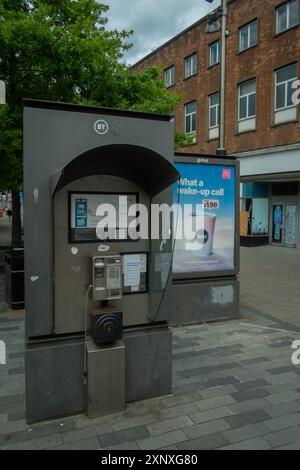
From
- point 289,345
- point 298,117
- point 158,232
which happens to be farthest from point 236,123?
point 158,232

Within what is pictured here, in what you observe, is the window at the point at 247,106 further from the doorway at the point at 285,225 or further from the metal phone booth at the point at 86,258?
the metal phone booth at the point at 86,258

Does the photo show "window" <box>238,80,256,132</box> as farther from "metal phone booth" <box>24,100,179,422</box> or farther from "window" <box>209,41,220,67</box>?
"metal phone booth" <box>24,100,179,422</box>

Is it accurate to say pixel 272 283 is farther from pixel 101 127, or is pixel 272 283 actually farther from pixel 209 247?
pixel 101 127

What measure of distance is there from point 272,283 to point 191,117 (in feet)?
50.6

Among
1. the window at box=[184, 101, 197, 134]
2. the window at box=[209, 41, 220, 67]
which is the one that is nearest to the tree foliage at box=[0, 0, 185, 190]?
the window at box=[209, 41, 220, 67]

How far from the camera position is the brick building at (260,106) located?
1609 centimetres

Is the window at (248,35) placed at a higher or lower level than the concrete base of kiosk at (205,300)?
higher

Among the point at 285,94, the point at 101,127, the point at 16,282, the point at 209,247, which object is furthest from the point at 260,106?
the point at 101,127

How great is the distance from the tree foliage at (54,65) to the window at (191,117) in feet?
44.5

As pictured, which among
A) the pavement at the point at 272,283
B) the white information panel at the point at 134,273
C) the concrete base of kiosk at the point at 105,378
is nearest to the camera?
the concrete base of kiosk at the point at 105,378

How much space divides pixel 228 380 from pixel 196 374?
35 cm

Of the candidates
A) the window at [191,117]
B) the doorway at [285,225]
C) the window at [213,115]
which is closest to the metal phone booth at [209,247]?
the doorway at [285,225]

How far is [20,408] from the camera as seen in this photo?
11.6 ft

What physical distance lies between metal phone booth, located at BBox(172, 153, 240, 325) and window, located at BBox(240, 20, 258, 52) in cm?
1438
